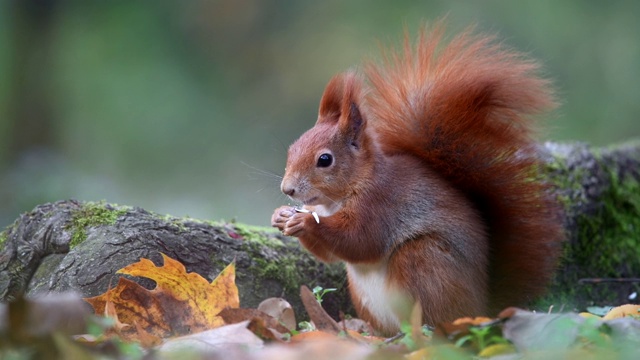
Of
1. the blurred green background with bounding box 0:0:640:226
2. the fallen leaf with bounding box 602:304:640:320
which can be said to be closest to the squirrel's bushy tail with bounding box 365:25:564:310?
the fallen leaf with bounding box 602:304:640:320

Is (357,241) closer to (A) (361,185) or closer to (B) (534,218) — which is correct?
(A) (361,185)

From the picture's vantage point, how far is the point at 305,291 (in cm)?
156

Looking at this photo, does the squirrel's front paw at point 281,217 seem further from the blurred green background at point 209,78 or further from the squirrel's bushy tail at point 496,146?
the blurred green background at point 209,78

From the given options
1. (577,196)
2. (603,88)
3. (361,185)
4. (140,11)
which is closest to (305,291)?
(361,185)


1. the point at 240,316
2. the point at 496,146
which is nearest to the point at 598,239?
the point at 496,146

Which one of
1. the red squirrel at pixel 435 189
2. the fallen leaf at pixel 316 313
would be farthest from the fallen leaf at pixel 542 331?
the red squirrel at pixel 435 189

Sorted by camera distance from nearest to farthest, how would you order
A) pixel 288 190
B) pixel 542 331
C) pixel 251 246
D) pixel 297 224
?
pixel 542 331, pixel 297 224, pixel 288 190, pixel 251 246

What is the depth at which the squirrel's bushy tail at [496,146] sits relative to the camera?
7.29ft

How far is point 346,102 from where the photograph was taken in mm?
2244

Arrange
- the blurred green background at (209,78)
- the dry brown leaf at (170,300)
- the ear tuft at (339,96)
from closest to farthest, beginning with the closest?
the dry brown leaf at (170,300) < the ear tuft at (339,96) < the blurred green background at (209,78)

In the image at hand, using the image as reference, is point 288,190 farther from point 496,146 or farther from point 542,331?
point 542,331

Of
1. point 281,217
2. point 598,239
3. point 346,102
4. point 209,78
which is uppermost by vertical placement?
point 209,78

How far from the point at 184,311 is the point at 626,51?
5.67 m

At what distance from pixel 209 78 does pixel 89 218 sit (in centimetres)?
501
